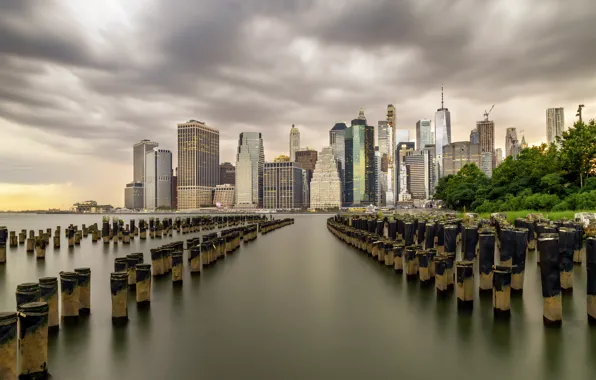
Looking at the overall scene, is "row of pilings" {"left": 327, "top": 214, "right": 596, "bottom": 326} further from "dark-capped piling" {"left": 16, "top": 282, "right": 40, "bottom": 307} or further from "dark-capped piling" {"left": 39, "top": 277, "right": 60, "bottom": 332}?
"dark-capped piling" {"left": 16, "top": 282, "right": 40, "bottom": 307}

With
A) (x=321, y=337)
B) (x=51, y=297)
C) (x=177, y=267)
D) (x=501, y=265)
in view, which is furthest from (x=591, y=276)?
(x=177, y=267)

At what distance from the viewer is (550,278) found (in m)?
9.81

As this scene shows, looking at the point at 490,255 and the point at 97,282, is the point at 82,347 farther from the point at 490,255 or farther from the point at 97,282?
the point at 490,255

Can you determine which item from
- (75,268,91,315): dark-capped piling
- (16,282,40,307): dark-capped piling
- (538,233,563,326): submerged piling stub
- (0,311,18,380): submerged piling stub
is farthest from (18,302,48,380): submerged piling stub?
(538,233,563,326): submerged piling stub

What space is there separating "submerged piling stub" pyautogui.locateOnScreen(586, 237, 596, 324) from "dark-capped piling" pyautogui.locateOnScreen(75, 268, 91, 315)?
1348 cm

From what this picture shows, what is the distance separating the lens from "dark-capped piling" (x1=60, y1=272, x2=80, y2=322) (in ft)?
36.5

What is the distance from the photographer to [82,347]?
30.5 ft

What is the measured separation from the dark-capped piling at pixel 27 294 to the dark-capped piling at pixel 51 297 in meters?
0.14

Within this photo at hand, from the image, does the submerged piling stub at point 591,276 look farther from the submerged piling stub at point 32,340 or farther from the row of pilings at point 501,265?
the submerged piling stub at point 32,340

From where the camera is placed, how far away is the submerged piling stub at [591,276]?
9729mm

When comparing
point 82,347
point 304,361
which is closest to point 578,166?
point 304,361

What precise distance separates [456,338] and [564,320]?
3412mm

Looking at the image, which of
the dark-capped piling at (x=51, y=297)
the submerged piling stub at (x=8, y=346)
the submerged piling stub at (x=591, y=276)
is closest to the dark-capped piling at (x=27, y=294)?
the dark-capped piling at (x=51, y=297)

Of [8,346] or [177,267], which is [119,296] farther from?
[177,267]
